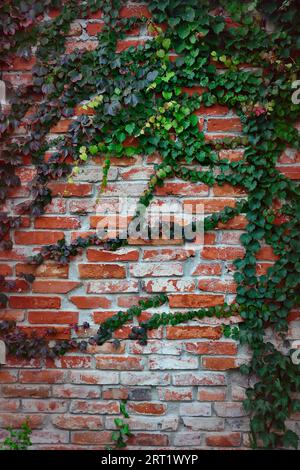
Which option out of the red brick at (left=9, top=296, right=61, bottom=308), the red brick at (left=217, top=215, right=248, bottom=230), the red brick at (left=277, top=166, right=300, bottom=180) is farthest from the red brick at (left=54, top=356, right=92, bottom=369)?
the red brick at (left=277, top=166, right=300, bottom=180)

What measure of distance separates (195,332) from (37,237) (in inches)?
33.4

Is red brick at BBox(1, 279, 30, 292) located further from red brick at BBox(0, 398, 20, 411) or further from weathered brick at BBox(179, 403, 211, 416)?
weathered brick at BBox(179, 403, 211, 416)

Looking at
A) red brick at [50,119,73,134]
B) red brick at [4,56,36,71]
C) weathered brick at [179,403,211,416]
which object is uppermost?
red brick at [4,56,36,71]

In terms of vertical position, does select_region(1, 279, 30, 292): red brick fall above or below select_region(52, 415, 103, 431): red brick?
above

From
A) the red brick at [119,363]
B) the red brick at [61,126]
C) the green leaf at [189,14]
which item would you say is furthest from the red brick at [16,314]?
the green leaf at [189,14]

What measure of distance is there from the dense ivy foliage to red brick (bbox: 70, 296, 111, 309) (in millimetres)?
85

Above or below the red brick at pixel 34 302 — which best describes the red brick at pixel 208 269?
above

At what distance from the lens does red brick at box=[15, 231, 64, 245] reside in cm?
224

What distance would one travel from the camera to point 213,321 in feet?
7.20

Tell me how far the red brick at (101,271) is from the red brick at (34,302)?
18cm

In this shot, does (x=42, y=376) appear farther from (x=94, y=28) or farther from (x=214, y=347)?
(x=94, y=28)

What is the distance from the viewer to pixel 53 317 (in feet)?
7.34

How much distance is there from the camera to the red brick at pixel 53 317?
223 cm

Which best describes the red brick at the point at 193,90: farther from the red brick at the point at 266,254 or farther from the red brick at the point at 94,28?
the red brick at the point at 266,254
